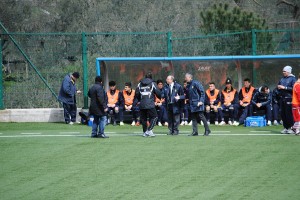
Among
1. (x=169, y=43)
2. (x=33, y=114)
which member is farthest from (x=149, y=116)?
(x=33, y=114)

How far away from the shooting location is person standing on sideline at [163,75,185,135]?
22703 mm

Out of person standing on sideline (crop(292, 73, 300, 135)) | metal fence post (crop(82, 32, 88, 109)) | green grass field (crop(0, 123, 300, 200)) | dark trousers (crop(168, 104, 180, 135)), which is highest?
metal fence post (crop(82, 32, 88, 109))

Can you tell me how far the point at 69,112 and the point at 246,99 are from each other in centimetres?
569

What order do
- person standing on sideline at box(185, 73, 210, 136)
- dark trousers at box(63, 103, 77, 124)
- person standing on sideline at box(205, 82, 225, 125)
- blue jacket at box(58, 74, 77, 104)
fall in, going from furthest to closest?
dark trousers at box(63, 103, 77, 124) → blue jacket at box(58, 74, 77, 104) → person standing on sideline at box(205, 82, 225, 125) → person standing on sideline at box(185, 73, 210, 136)

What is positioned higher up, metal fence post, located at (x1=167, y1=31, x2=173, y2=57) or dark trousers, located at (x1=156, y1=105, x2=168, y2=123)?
metal fence post, located at (x1=167, y1=31, x2=173, y2=57)

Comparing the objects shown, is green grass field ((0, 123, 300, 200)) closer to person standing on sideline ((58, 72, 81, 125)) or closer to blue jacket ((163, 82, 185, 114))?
blue jacket ((163, 82, 185, 114))

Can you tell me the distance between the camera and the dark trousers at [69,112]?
2648 cm

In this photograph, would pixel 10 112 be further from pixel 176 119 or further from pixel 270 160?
pixel 270 160

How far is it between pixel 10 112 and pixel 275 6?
84.4 feet

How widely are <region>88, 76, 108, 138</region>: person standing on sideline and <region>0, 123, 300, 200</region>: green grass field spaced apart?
0.39 m

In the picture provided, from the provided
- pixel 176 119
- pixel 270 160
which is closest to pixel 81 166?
pixel 270 160

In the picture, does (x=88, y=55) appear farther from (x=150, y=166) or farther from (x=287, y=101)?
(x=150, y=166)

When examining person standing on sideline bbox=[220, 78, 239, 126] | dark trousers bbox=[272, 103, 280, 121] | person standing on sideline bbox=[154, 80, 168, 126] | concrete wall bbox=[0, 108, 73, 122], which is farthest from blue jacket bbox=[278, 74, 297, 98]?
concrete wall bbox=[0, 108, 73, 122]

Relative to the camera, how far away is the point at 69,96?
26.5 meters
